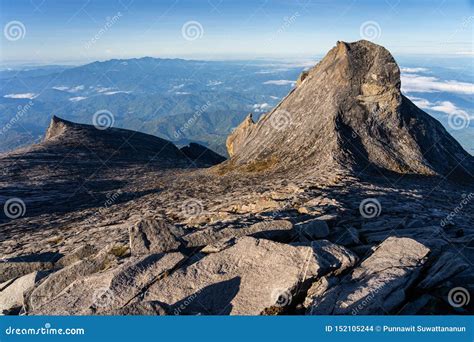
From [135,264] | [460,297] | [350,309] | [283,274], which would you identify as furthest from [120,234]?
[460,297]

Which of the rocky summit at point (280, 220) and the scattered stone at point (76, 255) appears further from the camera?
the scattered stone at point (76, 255)

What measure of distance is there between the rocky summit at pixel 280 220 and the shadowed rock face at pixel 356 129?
0.17 metres

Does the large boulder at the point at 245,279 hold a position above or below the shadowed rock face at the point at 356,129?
below

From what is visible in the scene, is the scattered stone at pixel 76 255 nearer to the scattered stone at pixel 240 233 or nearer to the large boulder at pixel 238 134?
the scattered stone at pixel 240 233

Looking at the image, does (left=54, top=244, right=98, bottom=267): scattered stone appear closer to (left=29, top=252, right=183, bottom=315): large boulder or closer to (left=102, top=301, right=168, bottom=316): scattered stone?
(left=29, top=252, right=183, bottom=315): large boulder

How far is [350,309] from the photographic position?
11039 millimetres

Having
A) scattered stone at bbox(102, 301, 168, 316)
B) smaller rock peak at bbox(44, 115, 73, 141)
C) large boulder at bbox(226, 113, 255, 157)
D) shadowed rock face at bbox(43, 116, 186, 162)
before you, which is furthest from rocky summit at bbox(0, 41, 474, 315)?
smaller rock peak at bbox(44, 115, 73, 141)

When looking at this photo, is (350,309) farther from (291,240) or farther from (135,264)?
(135,264)

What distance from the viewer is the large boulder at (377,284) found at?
1110 centimetres

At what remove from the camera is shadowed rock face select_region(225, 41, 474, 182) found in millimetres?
31797

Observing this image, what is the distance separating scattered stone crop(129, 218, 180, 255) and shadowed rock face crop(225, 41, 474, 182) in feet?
56.7

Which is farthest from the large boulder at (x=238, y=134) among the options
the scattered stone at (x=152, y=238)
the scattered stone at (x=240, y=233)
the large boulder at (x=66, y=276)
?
the large boulder at (x=66, y=276)

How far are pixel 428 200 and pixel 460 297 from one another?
13915mm

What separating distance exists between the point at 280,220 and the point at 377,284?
5.23 m
